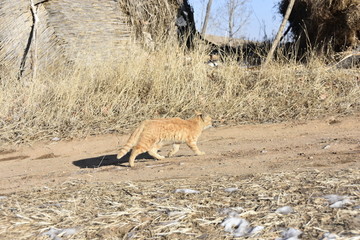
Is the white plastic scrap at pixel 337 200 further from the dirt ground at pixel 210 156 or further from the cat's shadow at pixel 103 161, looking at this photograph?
the cat's shadow at pixel 103 161

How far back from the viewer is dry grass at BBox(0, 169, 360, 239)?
3.36 meters

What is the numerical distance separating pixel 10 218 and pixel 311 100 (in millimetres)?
6625

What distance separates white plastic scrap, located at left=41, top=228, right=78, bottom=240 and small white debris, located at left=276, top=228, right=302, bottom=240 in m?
1.55

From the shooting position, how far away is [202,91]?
31.7ft

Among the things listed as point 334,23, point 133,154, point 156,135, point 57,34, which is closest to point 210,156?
point 156,135

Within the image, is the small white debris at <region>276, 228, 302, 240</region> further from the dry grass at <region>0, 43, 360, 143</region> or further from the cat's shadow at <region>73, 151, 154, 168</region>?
the dry grass at <region>0, 43, 360, 143</region>

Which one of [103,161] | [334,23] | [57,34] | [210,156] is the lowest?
[103,161]

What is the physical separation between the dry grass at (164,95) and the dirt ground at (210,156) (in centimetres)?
51

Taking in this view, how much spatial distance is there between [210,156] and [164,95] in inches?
124

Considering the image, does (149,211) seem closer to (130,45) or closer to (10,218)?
(10,218)

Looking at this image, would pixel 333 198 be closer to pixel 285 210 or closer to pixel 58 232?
pixel 285 210

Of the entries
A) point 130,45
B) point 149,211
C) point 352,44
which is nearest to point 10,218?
point 149,211

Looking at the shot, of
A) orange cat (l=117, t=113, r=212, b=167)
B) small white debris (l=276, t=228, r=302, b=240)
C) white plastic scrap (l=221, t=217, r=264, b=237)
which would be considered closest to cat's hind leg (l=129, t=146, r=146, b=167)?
orange cat (l=117, t=113, r=212, b=167)

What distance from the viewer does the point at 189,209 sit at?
12.2 ft
